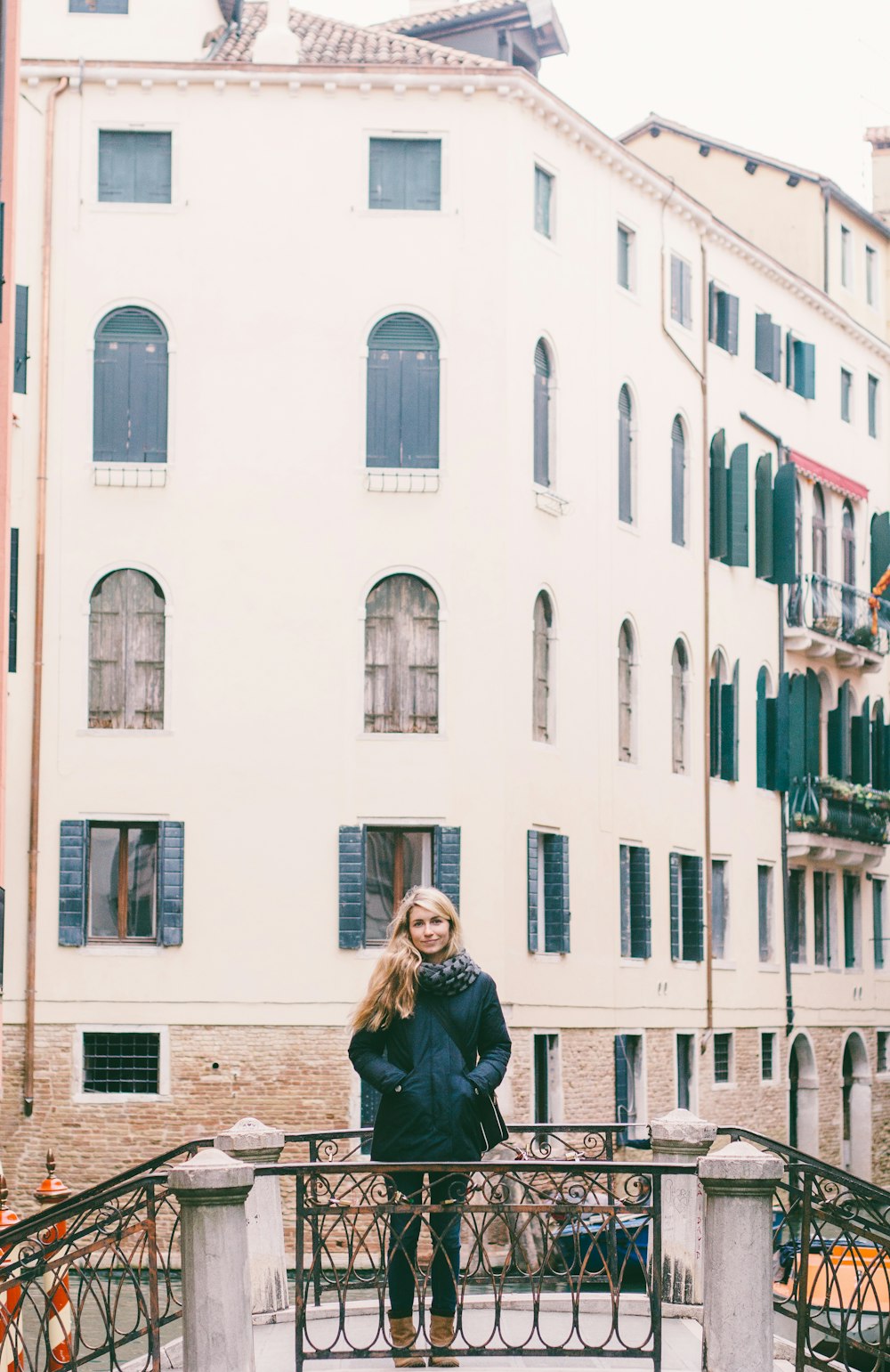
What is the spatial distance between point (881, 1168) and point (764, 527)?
11.6 m

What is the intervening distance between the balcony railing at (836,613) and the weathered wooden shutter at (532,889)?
10.1 meters

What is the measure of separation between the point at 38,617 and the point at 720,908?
11.8 metres

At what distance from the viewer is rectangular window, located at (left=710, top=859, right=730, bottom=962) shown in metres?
33.2

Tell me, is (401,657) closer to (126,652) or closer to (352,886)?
(352,886)

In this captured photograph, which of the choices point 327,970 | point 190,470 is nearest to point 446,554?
point 190,470

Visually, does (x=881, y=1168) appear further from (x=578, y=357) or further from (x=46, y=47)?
(x=46, y=47)

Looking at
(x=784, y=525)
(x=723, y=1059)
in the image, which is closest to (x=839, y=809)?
(x=784, y=525)

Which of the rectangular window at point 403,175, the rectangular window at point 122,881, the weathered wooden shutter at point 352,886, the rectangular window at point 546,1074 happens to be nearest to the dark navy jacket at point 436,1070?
the weathered wooden shutter at point 352,886

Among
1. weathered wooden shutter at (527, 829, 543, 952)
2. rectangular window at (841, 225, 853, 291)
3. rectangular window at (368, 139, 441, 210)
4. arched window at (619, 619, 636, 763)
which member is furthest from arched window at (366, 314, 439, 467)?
rectangular window at (841, 225, 853, 291)

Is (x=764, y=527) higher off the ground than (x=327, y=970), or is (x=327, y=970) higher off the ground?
(x=764, y=527)

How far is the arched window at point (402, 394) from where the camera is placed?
2764 centimetres

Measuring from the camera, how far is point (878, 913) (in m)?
40.8

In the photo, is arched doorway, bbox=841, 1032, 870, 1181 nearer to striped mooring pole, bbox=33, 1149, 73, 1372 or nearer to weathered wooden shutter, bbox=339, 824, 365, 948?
weathered wooden shutter, bbox=339, 824, 365, 948

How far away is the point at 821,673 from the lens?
38.5 metres
